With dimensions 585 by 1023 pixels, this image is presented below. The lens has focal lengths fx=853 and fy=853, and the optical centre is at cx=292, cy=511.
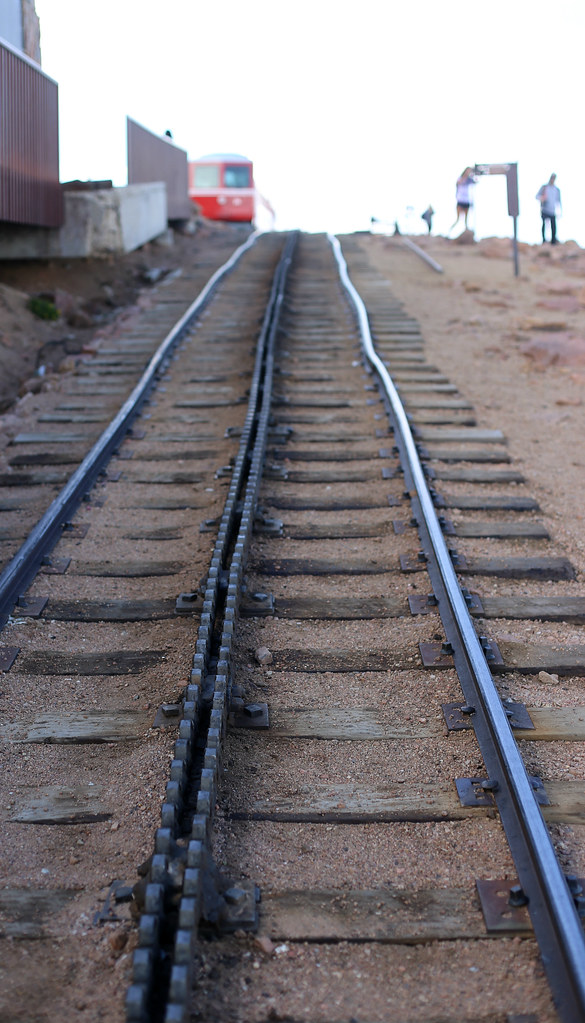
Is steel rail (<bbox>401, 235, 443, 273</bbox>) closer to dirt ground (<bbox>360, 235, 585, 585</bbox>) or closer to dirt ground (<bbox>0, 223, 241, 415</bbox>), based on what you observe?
dirt ground (<bbox>360, 235, 585, 585</bbox>)

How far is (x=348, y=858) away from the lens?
9.75 feet

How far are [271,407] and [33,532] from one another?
3315 millimetres

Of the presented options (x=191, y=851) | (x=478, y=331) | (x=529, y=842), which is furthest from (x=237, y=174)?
(x=191, y=851)

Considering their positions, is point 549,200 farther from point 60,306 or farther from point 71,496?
point 71,496

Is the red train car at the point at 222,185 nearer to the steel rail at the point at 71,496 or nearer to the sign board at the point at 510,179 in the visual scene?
the sign board at the point at 510,179

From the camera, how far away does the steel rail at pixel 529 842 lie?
2334 mm

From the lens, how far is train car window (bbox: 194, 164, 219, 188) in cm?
2877

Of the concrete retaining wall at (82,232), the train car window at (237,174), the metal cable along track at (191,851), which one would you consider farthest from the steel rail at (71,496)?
the train car window at (237,174)

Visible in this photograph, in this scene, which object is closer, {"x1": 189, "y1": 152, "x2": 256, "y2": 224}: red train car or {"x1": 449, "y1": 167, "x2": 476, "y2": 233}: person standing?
→ {"x1": 449, "y1": 167, "x2": 476, "y2": 233}: person standing

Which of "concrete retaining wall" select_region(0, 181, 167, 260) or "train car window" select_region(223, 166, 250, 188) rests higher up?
"train car window" select_region(223, 166, 250, 188)

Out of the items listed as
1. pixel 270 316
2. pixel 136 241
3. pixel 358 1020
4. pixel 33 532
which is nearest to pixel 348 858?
pixel 358 1020

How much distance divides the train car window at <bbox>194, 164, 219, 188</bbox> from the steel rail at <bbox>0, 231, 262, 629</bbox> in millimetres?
20286

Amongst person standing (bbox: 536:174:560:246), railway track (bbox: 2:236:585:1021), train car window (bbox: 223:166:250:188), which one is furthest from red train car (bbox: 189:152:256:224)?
railway track (bbox: 2:236:585:1021)

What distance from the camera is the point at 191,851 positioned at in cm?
258
